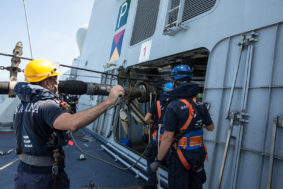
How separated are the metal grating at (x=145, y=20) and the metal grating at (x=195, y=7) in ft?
4.10

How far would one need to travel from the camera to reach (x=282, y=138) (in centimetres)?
202

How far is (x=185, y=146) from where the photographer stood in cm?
208

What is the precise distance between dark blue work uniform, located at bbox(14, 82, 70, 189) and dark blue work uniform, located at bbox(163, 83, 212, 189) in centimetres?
125

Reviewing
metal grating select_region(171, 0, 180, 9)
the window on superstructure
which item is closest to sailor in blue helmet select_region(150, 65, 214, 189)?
the window on superstructure

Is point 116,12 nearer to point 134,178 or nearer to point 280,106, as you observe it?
point 134,178

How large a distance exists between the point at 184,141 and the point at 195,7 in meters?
2.97

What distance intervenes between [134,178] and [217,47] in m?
3.32

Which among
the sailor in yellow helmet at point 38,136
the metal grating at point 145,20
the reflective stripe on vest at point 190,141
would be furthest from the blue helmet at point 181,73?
the metal grating at point 145,20

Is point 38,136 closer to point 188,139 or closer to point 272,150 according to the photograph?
point 188,139

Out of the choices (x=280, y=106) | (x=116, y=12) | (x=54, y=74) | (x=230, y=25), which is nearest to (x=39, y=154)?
(x=54, y=74)

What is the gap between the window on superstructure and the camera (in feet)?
11.3

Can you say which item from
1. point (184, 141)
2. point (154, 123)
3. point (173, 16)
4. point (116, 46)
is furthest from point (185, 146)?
point (116, 46)

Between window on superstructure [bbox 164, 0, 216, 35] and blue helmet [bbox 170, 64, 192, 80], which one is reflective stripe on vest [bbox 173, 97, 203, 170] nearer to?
blue helmet [bbox 170, 64, 192, 80]

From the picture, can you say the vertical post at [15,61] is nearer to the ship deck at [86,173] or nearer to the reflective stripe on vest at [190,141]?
the ship deck at [86,173]
